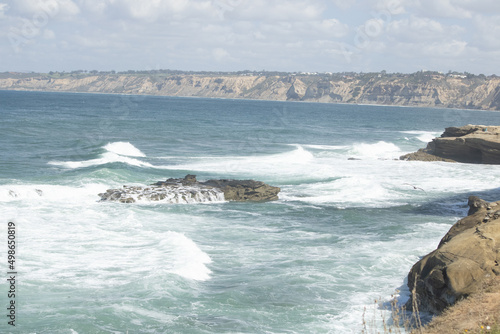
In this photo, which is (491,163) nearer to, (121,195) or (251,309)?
(121,195)

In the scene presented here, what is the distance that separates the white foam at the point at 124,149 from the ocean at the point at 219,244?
4.45m

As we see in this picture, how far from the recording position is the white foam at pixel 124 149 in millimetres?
44116

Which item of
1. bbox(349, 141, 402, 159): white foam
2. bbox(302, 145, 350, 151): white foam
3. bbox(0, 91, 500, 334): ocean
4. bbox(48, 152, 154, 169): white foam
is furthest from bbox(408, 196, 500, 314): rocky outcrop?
bbox(302, 145, 350, 151): white foam

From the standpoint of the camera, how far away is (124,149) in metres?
45.7

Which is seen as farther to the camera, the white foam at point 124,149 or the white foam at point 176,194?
the white foam at point 124,149

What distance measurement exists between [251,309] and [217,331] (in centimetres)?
139

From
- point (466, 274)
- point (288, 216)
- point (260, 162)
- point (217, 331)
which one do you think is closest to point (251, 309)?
point (217, 331)

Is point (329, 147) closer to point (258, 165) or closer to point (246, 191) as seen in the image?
point (258, 165)

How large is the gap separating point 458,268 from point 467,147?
101 feet

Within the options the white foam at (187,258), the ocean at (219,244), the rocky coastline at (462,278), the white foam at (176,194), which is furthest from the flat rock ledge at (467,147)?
the white foam at (187,258)

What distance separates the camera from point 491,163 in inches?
1548

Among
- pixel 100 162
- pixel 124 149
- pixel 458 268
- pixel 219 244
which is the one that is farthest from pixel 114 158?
pixel 458 268

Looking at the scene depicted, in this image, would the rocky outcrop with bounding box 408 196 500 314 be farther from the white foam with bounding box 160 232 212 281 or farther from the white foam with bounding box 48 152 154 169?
the white foam with bounding box 48 152 154 169

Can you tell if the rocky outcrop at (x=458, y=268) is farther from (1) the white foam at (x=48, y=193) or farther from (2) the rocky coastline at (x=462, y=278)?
(1) the white foam at (x=48, y=193)
